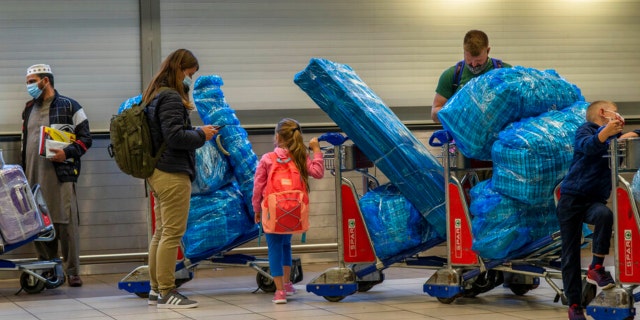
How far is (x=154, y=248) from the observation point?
22.4ft

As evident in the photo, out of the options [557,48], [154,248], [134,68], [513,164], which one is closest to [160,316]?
[154,248]

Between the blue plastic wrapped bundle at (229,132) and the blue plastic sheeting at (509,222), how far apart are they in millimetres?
1963

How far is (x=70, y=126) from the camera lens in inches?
343

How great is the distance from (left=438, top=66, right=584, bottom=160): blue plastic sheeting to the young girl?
102 centimetres

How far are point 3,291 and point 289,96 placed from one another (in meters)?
3.25

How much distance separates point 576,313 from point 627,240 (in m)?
0.48

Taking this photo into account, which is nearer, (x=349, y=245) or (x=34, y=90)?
(x=349, y=245)

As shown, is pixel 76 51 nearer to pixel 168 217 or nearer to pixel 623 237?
pixel 168 217

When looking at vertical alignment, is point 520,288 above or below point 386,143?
below

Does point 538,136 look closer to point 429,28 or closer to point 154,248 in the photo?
point 154,248

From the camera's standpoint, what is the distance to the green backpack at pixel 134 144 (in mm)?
6570

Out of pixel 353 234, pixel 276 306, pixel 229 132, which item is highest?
pixel 229 132

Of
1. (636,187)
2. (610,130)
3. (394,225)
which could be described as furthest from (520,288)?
(610,130)

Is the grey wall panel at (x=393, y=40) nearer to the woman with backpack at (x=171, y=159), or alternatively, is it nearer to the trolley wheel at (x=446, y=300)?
the woman with backpack at (x=171, y=159)
